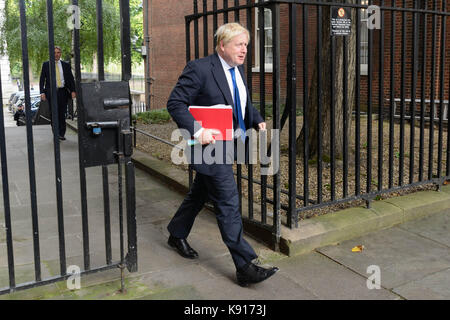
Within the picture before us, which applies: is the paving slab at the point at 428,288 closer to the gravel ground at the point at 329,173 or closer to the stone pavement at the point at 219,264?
the stone pavement at the point at 219,264

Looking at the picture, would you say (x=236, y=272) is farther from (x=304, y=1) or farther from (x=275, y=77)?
(x=304, y=1)

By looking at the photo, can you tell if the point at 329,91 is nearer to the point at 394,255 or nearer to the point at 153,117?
the point at 394,255

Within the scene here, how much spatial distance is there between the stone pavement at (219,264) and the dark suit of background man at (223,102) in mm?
272

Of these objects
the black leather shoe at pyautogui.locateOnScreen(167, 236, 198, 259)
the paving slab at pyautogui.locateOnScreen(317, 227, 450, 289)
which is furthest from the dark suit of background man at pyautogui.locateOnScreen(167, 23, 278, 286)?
the paving slab at pyautogui.locateOnScreen(317, 227, 450, 289)

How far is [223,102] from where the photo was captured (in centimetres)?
384

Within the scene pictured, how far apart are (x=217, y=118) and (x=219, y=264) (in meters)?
1.24

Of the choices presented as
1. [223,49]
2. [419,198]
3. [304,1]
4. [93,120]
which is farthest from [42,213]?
[419,198]

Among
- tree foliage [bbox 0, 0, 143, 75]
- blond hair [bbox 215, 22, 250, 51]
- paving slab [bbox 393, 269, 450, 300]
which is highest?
tree foliage [bbox 0, 0, 143, 75]

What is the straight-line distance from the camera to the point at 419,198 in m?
5.43

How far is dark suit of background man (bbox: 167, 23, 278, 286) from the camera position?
11.9 ft

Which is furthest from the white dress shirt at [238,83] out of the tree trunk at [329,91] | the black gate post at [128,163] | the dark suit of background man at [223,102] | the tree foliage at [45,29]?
the tree foliage at [45,29]

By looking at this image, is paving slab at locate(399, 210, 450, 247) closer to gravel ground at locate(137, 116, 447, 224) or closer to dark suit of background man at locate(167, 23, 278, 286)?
gravel ground at locate(137, 116, 447, 224)

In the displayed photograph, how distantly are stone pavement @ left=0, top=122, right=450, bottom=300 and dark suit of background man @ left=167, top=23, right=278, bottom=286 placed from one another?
0.89 feet

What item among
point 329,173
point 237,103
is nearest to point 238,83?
point 237,103
